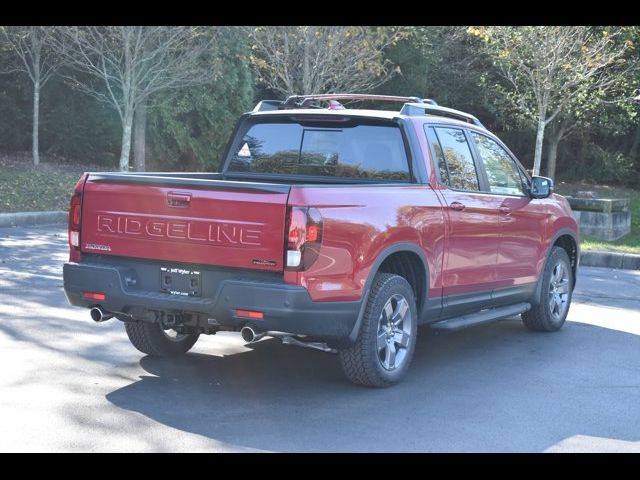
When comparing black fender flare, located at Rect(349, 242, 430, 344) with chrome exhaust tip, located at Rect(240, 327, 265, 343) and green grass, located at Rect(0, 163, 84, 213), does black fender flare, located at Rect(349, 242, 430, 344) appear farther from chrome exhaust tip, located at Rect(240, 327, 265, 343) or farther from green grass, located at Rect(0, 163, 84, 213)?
green grass, located at Rect(0, 163, 84, 213)

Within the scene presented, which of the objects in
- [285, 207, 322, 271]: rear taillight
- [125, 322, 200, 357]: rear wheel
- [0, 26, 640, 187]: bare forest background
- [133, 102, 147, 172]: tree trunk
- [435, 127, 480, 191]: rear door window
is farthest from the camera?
[133, 102, 147, 172]: tree trunk

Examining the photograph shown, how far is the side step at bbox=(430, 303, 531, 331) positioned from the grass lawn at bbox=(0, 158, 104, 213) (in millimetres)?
11437

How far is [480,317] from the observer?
7.30 metres

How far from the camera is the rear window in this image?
689cm

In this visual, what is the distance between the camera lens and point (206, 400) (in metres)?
5.82

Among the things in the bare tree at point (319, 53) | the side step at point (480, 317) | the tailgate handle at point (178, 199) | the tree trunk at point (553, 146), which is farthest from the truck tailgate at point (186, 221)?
the tree trunk at point (553, 146)

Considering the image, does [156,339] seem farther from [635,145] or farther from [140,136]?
[635,145]

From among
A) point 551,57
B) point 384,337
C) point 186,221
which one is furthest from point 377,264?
point 551,57

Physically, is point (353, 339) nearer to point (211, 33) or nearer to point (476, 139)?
point (476, 139)

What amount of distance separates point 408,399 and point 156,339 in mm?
1966

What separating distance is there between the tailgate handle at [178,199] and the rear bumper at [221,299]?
0.42m

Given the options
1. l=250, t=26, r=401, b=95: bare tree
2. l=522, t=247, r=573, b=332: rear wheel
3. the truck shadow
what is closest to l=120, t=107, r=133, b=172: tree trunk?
l=250, t=26, r=401, b=95: bare tree

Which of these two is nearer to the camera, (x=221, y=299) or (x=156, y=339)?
(x=221, y=299)

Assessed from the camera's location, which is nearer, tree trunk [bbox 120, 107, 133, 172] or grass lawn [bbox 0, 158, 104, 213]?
grass lawn [bbox 0, 158, 104, 213]
